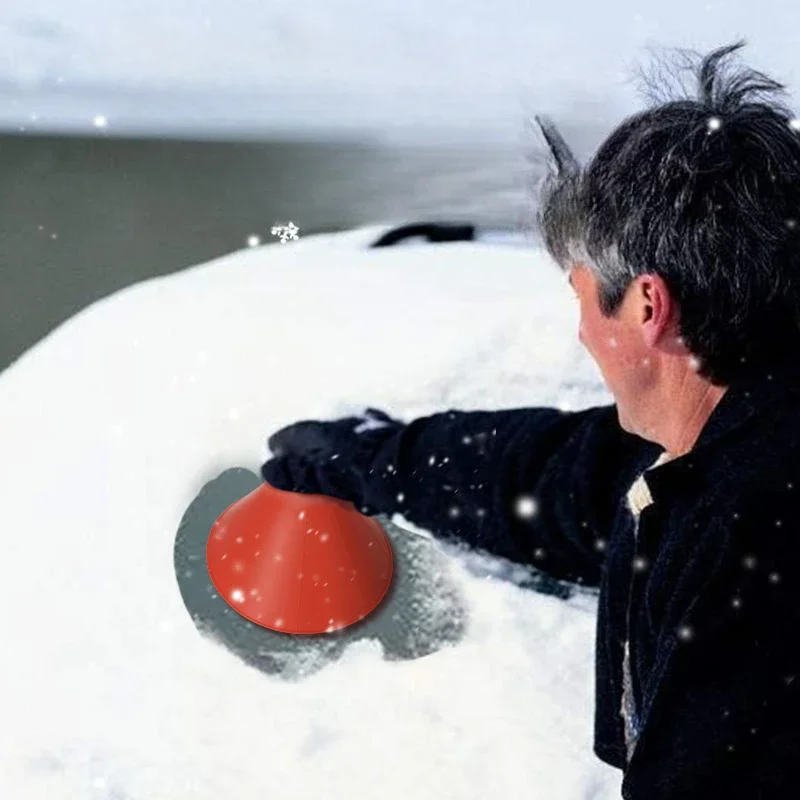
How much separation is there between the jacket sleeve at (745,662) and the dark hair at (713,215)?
144mm

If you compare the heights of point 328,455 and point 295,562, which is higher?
point 328,455

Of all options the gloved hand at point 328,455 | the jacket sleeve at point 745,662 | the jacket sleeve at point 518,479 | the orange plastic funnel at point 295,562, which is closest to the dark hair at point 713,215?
the jacket sleeve at point 745,662

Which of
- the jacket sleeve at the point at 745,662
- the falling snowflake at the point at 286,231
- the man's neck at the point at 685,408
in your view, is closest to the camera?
the jacket sleeve at the point at 745,662

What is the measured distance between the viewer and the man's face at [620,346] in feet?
2.88

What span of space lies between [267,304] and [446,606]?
2.46ft

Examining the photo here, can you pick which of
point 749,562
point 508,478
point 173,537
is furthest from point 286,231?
point 749,562

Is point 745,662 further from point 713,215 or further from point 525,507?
point 525,507

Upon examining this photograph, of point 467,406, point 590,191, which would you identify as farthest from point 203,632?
point 590,191

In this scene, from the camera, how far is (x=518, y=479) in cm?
124

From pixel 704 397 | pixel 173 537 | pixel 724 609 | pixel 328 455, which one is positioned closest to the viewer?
pixel 724 609

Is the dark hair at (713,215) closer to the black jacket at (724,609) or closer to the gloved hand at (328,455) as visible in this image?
the black jacket at (724,609)

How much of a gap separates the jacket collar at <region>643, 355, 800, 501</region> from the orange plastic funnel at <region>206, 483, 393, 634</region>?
0.67 meters

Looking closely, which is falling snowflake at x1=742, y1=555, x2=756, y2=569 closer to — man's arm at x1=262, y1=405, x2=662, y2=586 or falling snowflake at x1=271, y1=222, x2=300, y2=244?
man's arm at x1=262, y1=405, x2=662, y2=586

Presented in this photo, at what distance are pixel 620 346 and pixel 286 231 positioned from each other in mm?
1554
